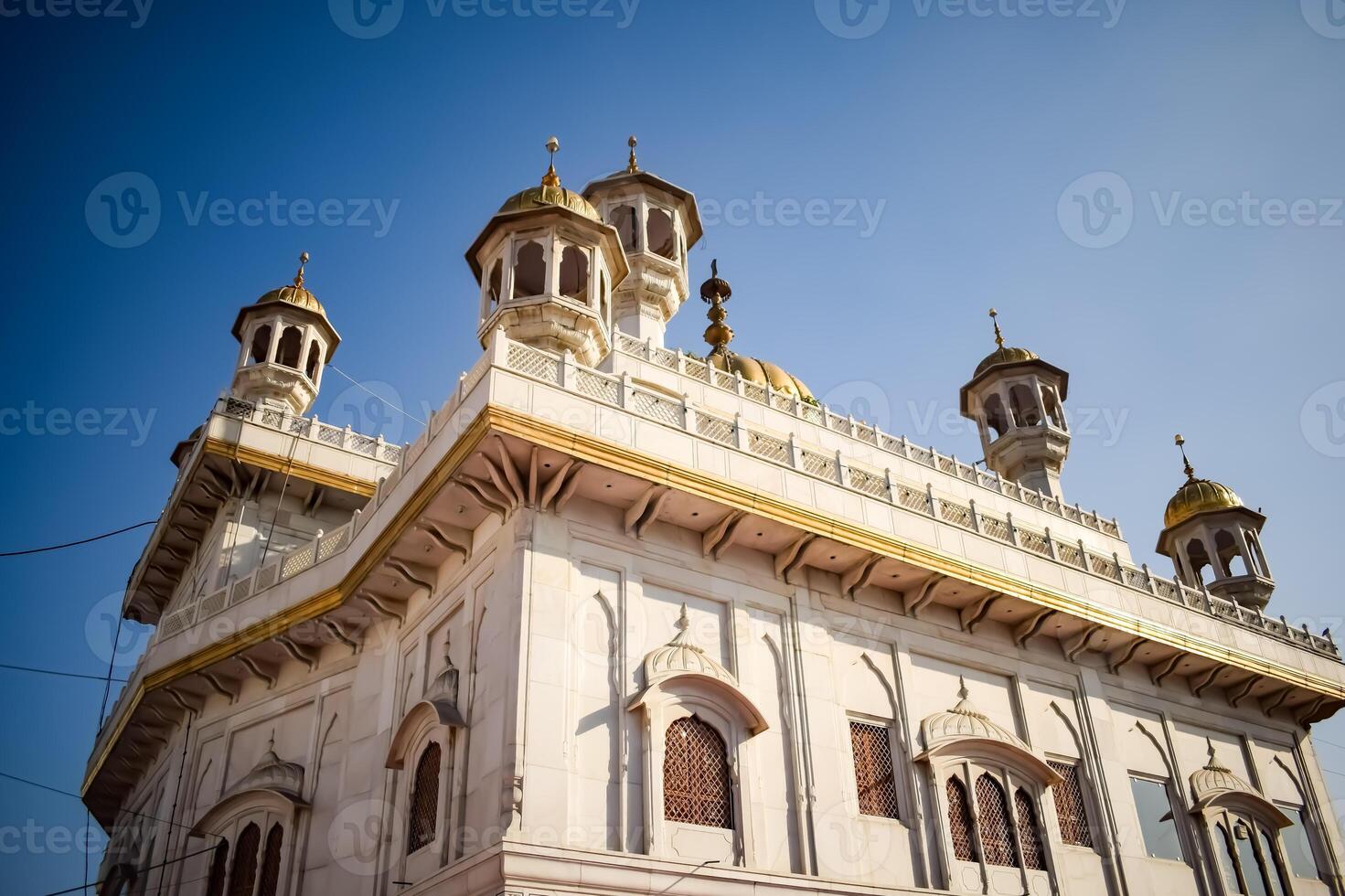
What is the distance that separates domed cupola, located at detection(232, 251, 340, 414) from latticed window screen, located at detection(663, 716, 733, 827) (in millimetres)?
14463

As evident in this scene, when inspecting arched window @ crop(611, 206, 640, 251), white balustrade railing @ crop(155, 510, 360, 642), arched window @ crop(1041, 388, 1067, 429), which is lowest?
white balustrade railing @ crop(155, 510, 360, 642)

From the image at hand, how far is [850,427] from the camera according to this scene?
79.7ft

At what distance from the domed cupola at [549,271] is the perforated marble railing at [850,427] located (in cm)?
276

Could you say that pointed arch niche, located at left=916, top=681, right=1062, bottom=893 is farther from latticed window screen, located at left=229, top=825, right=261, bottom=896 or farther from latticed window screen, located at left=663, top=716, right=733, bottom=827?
latticed window screen, located at left=229, top=825, right=261, bottom=896

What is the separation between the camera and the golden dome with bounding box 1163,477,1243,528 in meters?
29.9

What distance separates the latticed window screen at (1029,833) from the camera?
15.7 m

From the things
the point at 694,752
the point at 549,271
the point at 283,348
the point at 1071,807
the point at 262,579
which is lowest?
the point at 694,752

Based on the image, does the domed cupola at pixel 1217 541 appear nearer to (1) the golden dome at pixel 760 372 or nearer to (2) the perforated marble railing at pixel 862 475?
(2) the perforated marble railing at pixel 862 475

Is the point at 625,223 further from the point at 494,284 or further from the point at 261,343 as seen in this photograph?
the point at 261,343

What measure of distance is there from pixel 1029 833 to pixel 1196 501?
58.8ft

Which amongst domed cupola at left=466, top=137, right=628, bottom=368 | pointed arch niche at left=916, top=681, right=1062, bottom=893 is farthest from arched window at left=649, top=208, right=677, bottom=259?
pointed arch niche at left=916, top=681, right=1062, bottom=893

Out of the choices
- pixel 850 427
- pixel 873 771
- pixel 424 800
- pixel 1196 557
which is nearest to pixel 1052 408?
pixel 1196 557

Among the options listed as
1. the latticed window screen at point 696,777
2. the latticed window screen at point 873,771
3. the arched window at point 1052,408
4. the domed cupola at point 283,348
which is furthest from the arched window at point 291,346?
the arched window at point 1052,408

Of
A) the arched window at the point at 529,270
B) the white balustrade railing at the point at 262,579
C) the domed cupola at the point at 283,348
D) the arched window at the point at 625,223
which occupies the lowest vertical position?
the white balustrade railing at the point at 262,579
